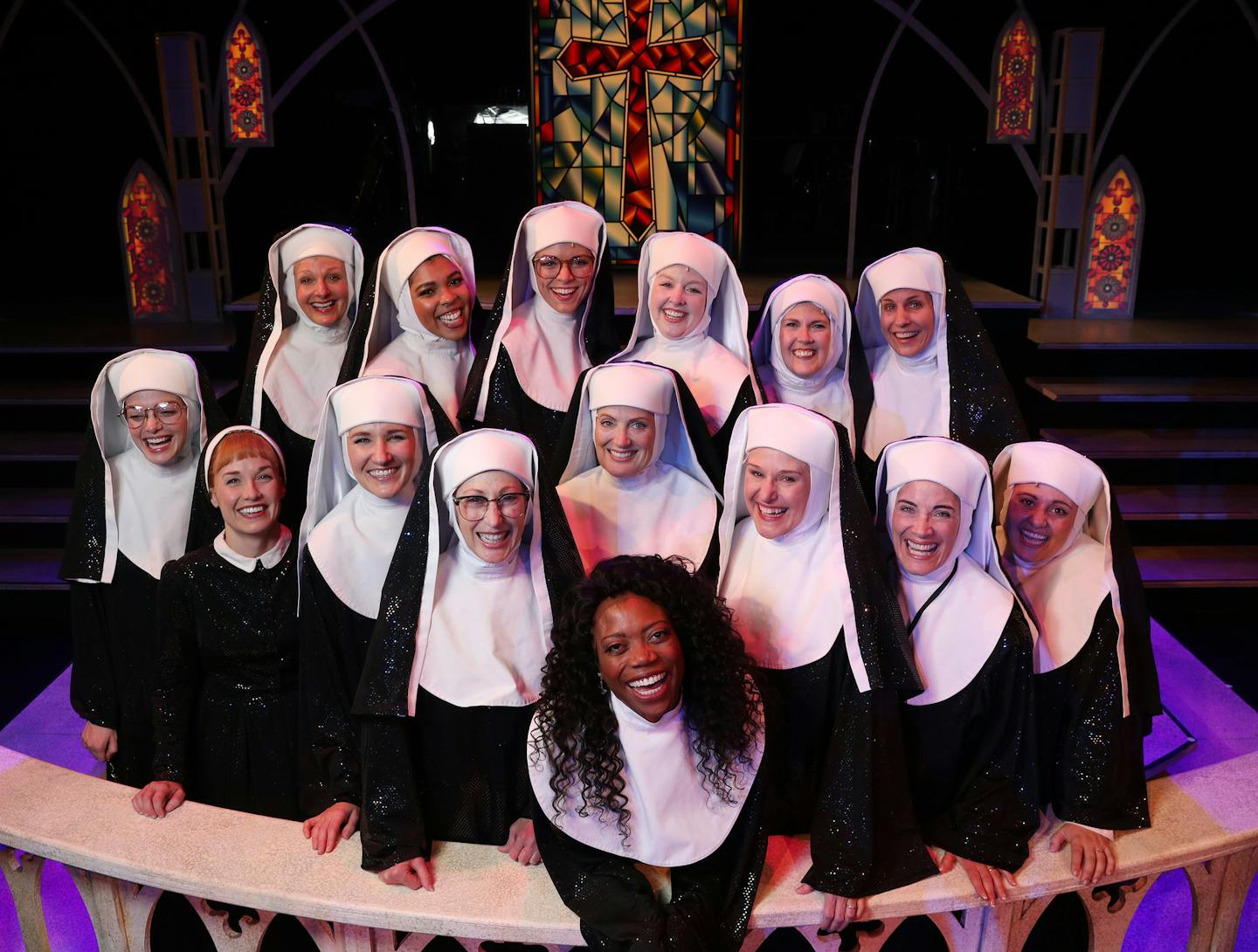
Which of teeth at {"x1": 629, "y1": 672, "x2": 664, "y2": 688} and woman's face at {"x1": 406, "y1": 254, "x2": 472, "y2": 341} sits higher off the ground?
woman's face at {"x1": 406, "y1": 254, "x2": 472, "y2": 341}

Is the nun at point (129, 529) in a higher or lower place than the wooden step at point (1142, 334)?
lower

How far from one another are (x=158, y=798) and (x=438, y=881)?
0.79 metres

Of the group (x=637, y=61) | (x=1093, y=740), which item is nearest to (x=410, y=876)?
(x=1093, y=740)

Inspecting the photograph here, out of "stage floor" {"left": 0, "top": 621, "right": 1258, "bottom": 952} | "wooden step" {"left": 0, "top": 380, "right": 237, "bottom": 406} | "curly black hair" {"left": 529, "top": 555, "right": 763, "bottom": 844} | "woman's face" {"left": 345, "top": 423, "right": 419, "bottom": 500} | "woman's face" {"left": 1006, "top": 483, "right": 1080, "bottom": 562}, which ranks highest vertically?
"woman's face" {"left": 345, "top": 423, "right": 419, "bottom": 500}

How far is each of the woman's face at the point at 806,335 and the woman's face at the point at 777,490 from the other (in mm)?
→ 949

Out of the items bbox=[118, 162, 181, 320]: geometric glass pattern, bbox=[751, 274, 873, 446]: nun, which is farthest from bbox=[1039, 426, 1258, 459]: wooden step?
bbox=[118, 162, 181, 320]: geometric glass pattern

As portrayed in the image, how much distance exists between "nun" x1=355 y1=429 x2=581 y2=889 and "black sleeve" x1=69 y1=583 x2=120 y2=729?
3.80 feet

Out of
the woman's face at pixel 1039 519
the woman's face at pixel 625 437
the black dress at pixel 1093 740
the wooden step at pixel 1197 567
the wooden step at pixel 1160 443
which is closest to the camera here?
the black dress at pixel 1093 740

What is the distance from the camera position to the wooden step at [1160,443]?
6230mm

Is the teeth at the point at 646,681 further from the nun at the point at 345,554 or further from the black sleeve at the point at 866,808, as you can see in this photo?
the nun at the point at 345,554

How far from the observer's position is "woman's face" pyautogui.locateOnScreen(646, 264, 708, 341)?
3.89 meters

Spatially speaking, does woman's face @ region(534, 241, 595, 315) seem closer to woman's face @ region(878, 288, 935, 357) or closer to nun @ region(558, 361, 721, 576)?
nun @ region(558, 361, 721, 576)

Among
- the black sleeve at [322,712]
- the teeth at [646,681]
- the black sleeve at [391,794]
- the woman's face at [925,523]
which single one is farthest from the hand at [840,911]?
the black sleeve at [322,712]

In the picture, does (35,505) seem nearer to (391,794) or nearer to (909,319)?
(391,794)
